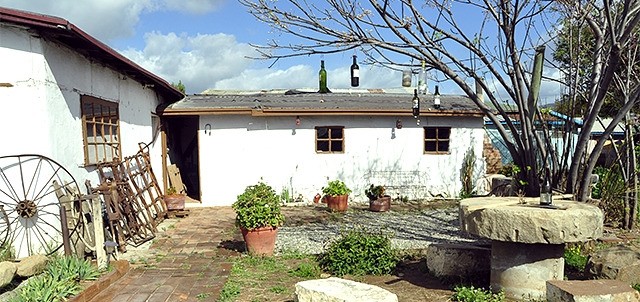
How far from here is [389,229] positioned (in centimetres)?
776

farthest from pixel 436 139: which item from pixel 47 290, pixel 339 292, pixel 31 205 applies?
pixel 47 290

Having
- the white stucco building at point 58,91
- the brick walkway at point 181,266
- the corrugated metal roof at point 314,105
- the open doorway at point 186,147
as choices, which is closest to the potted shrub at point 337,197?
the corrugated metal roof at point 314,105

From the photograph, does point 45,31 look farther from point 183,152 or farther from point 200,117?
point 183,152

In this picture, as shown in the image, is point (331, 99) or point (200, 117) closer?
point (200, 117)

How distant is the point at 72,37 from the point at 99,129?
200cm

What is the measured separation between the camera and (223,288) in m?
4.64

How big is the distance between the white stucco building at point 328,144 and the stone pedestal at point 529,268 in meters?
6.79

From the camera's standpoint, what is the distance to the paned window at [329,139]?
10.8 metres

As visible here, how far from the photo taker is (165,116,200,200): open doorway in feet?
42.1

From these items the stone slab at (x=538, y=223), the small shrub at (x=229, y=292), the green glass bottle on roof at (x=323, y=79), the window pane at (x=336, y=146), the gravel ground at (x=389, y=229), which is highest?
the green glass bottle on roof at (x=323, y=79)

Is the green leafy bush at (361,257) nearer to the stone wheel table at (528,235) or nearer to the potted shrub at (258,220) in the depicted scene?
the potted shrub at (258,220)

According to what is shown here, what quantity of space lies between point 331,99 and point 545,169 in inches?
264

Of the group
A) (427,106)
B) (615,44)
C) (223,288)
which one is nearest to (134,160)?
(223,288)

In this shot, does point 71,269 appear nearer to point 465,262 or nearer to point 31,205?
point 31,205
